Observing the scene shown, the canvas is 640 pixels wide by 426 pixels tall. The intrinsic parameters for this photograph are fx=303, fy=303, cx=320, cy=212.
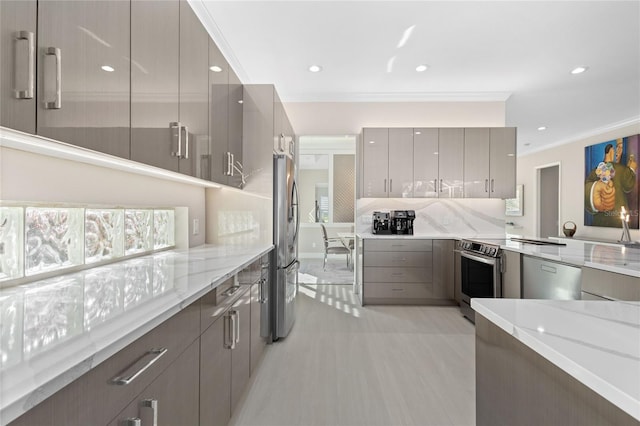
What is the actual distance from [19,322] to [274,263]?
194 centimetres

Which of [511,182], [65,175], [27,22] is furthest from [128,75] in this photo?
[511,182]

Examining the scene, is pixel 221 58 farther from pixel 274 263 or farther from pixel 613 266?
pixel 613 266

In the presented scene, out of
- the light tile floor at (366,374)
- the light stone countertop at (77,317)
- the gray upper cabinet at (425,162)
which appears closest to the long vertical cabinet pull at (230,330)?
the light stone countertop at (77,317)

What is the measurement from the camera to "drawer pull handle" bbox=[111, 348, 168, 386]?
28.0 inches

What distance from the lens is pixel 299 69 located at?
11.6ft

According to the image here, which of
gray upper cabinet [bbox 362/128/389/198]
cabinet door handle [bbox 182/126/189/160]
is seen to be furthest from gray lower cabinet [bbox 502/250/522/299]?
cabinet door handle [bbox 182/126/189/160]

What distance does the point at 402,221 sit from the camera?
4.08 m

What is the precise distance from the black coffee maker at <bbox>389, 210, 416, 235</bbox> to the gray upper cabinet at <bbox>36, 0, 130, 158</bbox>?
133 inches

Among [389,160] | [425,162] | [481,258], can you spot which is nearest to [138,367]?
[481,258]

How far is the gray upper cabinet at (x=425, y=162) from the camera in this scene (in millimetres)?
4012

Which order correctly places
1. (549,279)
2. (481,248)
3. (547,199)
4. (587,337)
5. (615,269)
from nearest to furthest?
(587,337)
(615,269)
(549,279)
(481,248)
(547,199)

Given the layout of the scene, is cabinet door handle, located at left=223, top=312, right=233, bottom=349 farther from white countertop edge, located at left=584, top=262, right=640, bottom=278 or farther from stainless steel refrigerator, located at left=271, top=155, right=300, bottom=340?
white countertop edge, located at left=584, top=262, right=640, bottom=278

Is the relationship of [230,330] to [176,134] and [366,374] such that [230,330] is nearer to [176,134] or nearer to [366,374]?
[176,134]

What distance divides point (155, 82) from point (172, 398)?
1246mm
